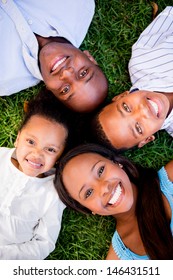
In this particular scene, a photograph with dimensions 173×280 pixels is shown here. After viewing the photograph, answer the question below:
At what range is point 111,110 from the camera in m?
1.70

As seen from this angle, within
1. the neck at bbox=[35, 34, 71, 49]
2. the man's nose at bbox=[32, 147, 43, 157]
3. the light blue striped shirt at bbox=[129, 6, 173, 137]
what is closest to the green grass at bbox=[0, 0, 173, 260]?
the light blue striped shirt at bbox=[129, 6, 173, 137]

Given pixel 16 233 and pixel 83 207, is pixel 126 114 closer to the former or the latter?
pixel 83 207

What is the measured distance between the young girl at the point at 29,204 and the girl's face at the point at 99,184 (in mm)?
167

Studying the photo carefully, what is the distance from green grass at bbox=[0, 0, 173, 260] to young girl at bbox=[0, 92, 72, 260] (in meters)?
0.12

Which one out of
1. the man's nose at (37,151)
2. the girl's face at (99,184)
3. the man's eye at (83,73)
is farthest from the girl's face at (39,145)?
the man's eye at (83,73)

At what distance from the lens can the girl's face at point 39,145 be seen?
1750mm

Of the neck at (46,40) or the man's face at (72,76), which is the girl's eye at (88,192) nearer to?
the man's face at (72,76)

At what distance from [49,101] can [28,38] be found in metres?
0.28

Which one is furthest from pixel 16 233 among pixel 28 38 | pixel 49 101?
pixel 28 38

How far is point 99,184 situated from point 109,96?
53cm

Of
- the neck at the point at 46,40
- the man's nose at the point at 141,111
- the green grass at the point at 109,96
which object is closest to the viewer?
the man's nose at the point at 141,111

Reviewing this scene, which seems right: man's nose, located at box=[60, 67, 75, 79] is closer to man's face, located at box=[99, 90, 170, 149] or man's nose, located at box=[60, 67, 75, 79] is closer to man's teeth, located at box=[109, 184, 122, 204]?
man's face, located at box=[99, 90, 170, 149]

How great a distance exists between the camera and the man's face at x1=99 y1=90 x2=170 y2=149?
1.64 meters

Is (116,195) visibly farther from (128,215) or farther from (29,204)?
(29,204)
